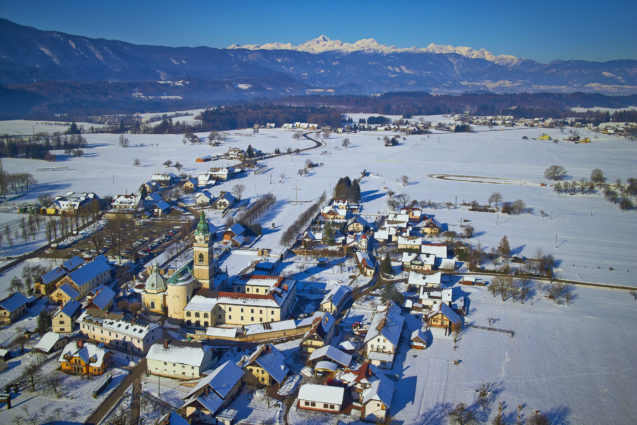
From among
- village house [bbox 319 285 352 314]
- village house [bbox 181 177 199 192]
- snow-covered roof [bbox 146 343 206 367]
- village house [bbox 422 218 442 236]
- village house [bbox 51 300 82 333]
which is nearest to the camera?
snow-covered roof [bbox 146 343 206 367]

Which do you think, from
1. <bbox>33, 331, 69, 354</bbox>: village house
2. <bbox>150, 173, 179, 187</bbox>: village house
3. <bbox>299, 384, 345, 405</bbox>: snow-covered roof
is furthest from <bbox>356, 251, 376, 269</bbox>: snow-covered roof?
<bbox>150, 173, 179, 187</bbox>: village house

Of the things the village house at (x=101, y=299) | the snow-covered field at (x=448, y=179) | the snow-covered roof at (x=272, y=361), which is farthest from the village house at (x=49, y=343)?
the snow-covered field at (x=448, y=179)

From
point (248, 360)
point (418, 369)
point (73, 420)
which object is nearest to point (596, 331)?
point (418, 369)

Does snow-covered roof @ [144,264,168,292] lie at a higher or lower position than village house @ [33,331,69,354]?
higher

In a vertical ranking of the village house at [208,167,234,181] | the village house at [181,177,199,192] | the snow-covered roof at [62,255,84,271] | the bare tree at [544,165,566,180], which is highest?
the bare tree at [544,165,566,180]

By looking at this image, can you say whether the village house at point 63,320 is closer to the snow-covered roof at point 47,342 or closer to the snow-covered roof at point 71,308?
the snow-covered roof at point 71,308

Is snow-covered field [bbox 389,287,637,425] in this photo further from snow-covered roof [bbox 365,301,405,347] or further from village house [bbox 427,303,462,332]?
snow-covered roof [bbox 365,301,405,347]
